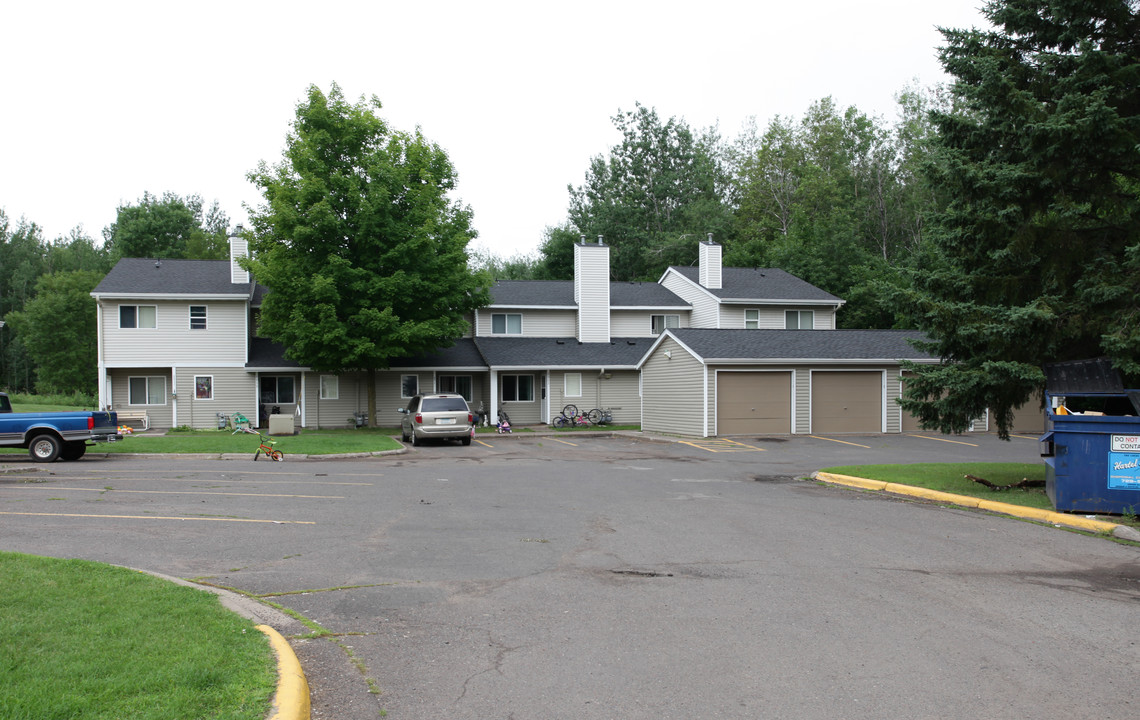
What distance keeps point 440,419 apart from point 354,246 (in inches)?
403

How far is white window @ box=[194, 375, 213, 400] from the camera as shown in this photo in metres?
33.0

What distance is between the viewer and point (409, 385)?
35.6 m

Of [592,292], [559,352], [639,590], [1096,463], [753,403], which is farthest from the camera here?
[592,292]

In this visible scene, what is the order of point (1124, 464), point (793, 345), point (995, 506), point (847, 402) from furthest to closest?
point (793, 345) → point (847, 402) → point (995, 506) → point (1124, 464)

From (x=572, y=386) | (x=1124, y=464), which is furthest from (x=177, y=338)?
(x=1124, y=464)

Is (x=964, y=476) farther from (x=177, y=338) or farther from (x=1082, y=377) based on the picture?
(x=177, y=338)

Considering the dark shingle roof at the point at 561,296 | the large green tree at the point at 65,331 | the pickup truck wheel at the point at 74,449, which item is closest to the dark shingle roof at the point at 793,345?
the dark shingle roof at the point at 561,296

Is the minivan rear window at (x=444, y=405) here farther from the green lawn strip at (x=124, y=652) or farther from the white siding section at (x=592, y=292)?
the green lawn strip at (x=124, y=652)

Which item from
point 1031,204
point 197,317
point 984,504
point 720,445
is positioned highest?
point 1031,204

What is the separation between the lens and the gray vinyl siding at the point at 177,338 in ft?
106

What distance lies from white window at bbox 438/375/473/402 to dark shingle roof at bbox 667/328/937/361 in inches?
420

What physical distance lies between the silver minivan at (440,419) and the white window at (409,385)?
9.49 meters

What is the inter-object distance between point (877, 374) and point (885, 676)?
27193mm

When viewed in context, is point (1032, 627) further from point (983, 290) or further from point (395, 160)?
point (395, 160)
